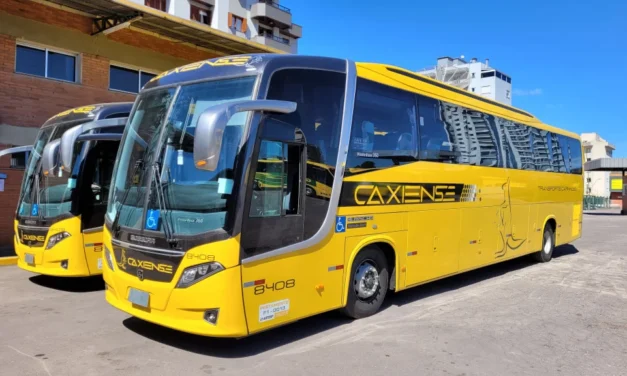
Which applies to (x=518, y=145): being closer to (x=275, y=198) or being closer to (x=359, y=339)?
(x=359, y=339)

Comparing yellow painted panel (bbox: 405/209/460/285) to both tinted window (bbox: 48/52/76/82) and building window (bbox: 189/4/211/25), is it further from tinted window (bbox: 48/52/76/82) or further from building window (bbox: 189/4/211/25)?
building window (bbox: 189/4/211/25)

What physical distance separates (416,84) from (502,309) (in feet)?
12.2

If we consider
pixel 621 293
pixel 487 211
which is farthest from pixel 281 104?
pixel 621 293

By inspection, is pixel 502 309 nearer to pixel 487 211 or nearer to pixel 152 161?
pixel 487 211

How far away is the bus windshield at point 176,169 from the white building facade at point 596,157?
358 ft

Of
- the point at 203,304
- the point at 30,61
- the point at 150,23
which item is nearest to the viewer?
the point at 203,304

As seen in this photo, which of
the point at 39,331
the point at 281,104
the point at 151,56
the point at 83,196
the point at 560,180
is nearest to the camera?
the point at 281,104

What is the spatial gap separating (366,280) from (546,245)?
7580mm

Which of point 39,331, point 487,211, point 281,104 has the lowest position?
point 39,331

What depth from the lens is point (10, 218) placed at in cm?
1295

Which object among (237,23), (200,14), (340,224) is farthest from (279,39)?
(340,224)

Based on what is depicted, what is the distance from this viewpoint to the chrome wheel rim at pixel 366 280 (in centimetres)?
661

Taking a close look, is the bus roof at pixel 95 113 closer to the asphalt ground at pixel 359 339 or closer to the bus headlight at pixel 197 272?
the asphalt ground at pixel 359 339

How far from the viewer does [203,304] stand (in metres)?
4.88
